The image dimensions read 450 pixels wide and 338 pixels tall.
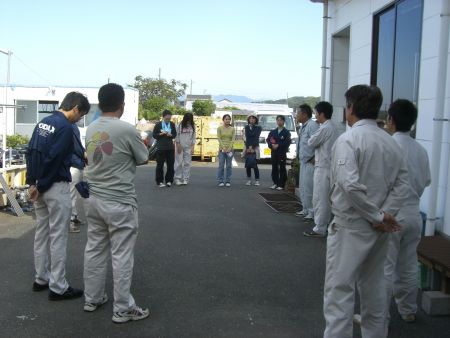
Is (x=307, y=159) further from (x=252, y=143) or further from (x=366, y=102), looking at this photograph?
(x=366, y=102)

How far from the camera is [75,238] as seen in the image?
7266 mm

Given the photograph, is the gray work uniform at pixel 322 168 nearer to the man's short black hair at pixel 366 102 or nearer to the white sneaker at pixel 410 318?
the white sneaker at pixel 410 318

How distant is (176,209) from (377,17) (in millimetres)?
4786

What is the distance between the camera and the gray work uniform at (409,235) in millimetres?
4324

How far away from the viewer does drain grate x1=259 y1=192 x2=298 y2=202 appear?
11.0 metres

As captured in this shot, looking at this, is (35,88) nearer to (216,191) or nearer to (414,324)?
(216,191)

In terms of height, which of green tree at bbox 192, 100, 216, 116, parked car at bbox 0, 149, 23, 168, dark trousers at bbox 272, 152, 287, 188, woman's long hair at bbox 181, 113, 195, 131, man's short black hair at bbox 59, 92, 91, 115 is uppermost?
green tree at bbox 192, 100, 216, 116

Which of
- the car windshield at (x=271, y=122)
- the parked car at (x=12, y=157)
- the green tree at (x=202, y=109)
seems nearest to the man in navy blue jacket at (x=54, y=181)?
the parked car at (x=12, y=157)

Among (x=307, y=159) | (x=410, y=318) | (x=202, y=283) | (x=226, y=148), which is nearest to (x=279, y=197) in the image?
(x=226, y=148)

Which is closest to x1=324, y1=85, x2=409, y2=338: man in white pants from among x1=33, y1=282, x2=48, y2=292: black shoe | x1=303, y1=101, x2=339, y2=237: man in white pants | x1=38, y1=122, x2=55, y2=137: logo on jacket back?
x1=38, y1=122, x2=55, y2=137: logo on jacket back

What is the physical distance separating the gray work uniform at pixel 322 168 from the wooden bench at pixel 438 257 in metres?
2.00

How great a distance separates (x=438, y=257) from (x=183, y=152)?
8827mm

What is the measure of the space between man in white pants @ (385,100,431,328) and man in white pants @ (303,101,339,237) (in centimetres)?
276

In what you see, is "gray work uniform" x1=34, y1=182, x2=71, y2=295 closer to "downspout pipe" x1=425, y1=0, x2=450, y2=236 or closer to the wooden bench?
the wooden bench
